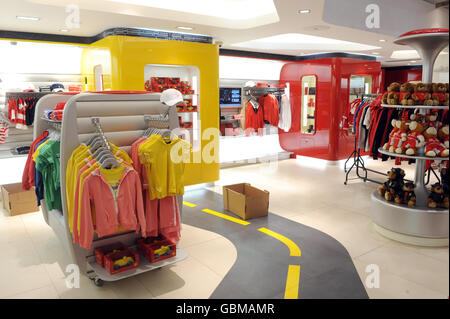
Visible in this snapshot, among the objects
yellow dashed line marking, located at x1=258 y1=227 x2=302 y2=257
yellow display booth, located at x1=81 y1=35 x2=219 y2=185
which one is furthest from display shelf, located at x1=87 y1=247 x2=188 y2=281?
yellow display booth, located at x1=81 y1=35 x2=219 y2=185

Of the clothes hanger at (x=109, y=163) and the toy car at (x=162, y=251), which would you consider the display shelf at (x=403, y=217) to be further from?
the clothes hanger at (x=109, y=163)

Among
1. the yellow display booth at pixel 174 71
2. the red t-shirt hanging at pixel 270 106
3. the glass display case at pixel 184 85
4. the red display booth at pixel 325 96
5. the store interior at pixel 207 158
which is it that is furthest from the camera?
the red t-shirt hanging at pixel 270 106

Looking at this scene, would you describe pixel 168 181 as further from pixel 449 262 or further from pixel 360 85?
pixel 360 85

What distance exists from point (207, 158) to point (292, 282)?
3702 mm

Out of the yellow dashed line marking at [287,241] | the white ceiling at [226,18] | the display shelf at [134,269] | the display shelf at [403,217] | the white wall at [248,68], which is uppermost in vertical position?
the white ceiling at [226,18]

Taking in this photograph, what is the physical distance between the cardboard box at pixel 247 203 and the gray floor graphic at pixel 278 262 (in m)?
0.11

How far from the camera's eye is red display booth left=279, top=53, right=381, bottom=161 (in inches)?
333

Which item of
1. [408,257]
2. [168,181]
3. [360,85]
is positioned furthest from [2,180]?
[360,85]

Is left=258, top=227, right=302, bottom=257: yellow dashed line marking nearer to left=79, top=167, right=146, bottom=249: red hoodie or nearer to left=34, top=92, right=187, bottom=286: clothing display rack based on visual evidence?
left=34, top=92, right=187, bottom=286: clothing display rack

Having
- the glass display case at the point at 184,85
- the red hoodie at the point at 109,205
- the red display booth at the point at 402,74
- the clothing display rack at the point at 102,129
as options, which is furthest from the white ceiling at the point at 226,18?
the red display booth at the point at 402,74

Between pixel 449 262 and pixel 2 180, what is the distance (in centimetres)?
688

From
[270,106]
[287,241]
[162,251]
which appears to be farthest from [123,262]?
[270,106]

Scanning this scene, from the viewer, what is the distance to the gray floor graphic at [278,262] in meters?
3.15
